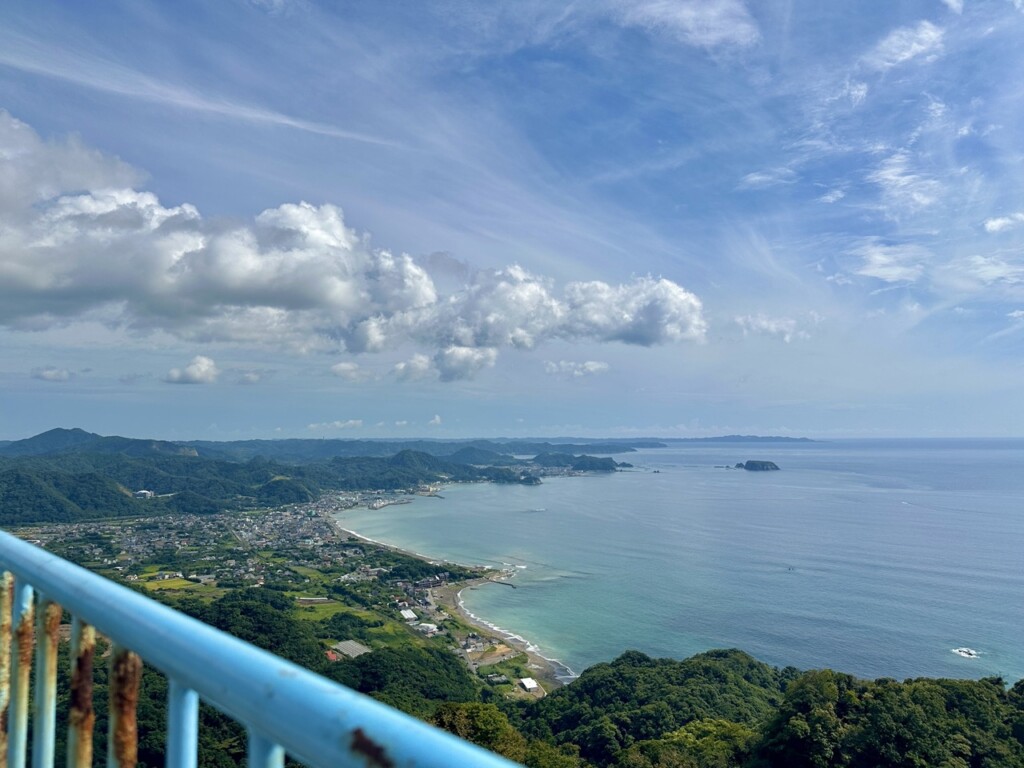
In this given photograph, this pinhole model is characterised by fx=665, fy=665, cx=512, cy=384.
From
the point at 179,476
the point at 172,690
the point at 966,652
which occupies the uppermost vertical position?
the point at 172,690

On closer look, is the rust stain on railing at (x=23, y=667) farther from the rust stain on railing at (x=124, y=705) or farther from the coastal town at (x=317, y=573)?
the coastal town at (x=317, y=573)

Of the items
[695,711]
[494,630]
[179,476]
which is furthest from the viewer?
[179,476]

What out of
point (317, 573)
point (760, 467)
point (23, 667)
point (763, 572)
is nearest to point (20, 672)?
point (23, 667)

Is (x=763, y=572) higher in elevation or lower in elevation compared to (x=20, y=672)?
lower

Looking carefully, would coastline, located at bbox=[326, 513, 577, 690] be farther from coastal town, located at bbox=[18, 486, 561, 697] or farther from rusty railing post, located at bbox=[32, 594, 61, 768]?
rusty railing post, located at bbox=[32, 594, 61, 768]

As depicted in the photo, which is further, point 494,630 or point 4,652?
point 494,630

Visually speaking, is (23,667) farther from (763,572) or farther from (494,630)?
(763,572)

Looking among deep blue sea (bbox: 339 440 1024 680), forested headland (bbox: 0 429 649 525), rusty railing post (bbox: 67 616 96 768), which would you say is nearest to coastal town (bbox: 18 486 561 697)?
deep blue sea (bbox: 339 440 1024 680)
